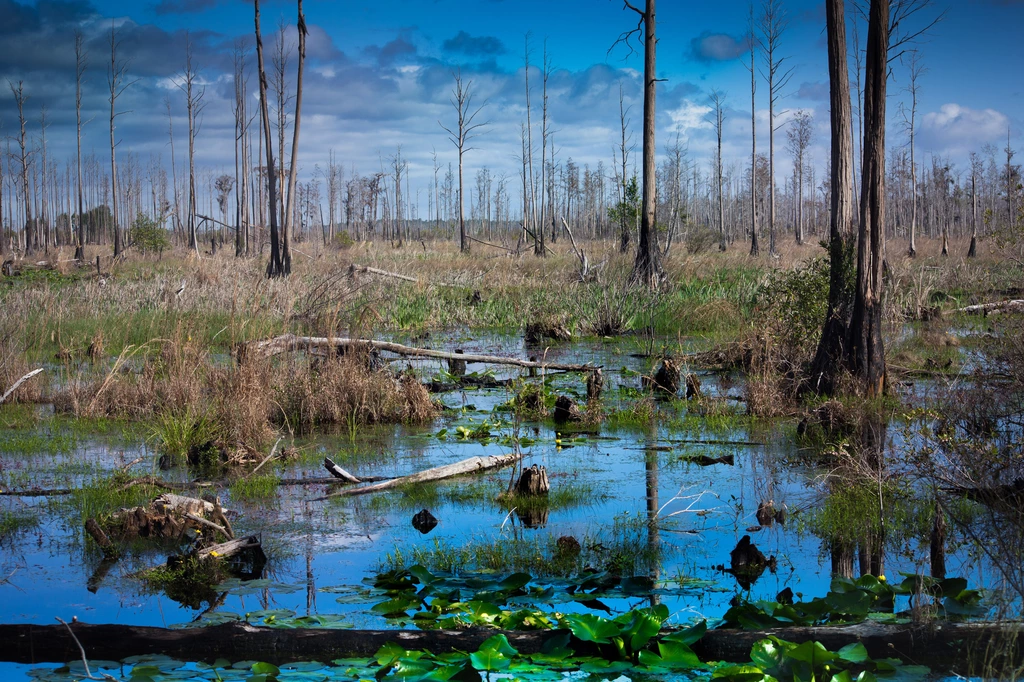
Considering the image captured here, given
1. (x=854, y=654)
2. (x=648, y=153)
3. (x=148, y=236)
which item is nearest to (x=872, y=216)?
(x=854, y=654)

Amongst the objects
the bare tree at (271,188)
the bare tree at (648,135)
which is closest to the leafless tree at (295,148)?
the bare tree at (271,188)

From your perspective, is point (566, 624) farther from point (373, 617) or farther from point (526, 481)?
point (526, 481)

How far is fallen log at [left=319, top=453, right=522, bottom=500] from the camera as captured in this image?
6742 mm

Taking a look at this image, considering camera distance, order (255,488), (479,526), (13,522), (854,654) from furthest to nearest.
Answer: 1. (255,488)
2. (13,522)
3. (479,526)
4. (854,654)

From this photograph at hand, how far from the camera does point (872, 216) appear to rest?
932 cm

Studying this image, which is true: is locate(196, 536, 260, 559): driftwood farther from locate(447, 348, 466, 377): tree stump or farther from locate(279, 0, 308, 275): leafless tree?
locate(279, 0, 308, 275): leafless tree

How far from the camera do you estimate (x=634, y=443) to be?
8.61m

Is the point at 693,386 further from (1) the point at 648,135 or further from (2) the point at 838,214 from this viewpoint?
(1) the point at 648,135

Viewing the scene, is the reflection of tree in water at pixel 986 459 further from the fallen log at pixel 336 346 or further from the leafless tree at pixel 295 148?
the leafless tree at pixel 295 148

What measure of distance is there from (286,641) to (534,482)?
313cm

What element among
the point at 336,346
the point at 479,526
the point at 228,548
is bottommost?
the point at 479,526

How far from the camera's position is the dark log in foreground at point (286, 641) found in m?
3.63

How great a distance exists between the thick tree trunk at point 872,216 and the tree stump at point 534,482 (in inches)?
174

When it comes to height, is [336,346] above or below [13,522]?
above
